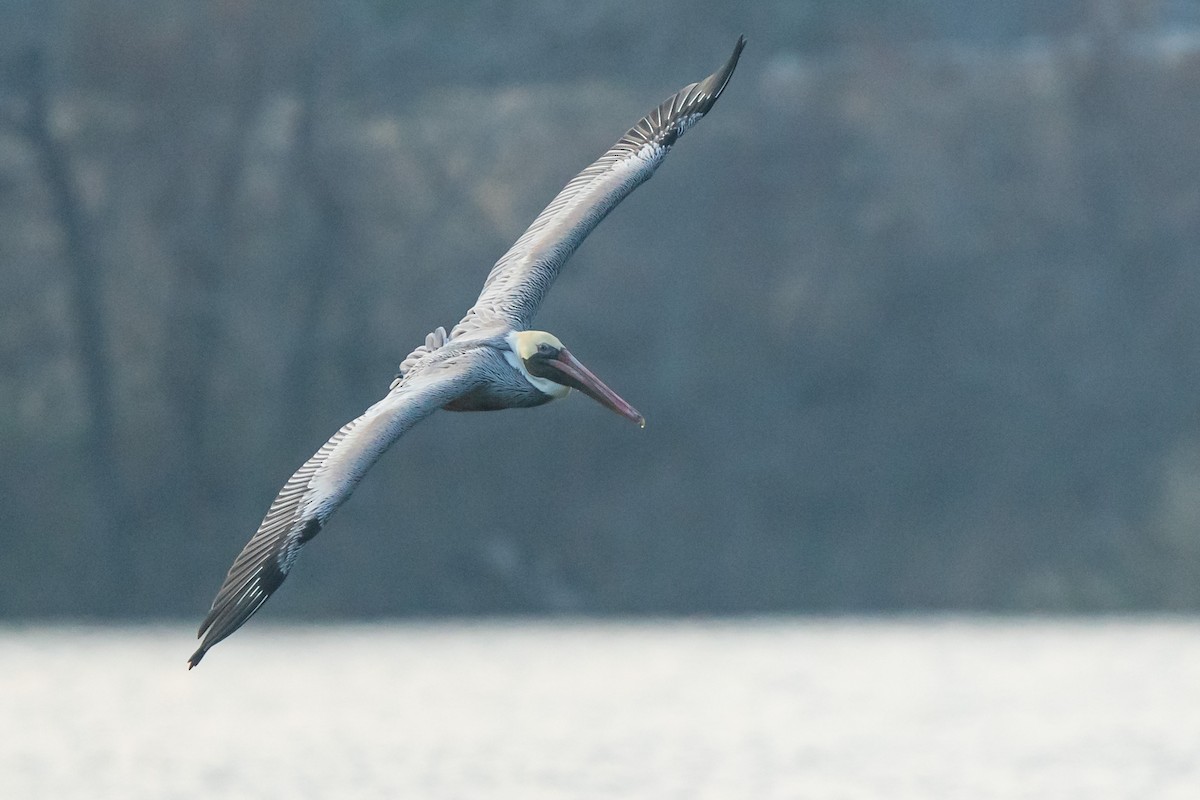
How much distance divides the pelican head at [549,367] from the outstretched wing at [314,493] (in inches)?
32.6

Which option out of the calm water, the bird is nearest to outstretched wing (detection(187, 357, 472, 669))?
the bird

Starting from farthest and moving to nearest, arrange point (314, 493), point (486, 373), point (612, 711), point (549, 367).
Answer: point (612, 711)
point (549, 367)
point (486, 373)
point (314, 493)

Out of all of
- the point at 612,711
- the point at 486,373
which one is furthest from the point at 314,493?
the point at 612,711

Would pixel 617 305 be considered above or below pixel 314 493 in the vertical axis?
above

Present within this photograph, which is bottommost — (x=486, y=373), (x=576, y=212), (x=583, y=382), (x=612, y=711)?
(x=612, y=711)

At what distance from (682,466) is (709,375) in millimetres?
1891

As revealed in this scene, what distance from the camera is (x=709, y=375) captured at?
3838cm

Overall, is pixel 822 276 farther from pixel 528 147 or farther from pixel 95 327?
pixel 95 327

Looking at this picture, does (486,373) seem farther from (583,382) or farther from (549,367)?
(583,382)

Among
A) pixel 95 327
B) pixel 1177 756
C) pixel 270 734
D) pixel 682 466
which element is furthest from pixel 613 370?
pixel 1177 756

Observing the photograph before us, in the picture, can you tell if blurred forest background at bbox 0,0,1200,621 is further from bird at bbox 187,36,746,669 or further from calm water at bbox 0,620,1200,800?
bird at bbox 187,36,746,669

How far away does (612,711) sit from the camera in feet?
82.7

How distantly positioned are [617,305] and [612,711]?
534 inches

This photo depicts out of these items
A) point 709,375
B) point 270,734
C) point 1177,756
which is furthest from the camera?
point 709,375
